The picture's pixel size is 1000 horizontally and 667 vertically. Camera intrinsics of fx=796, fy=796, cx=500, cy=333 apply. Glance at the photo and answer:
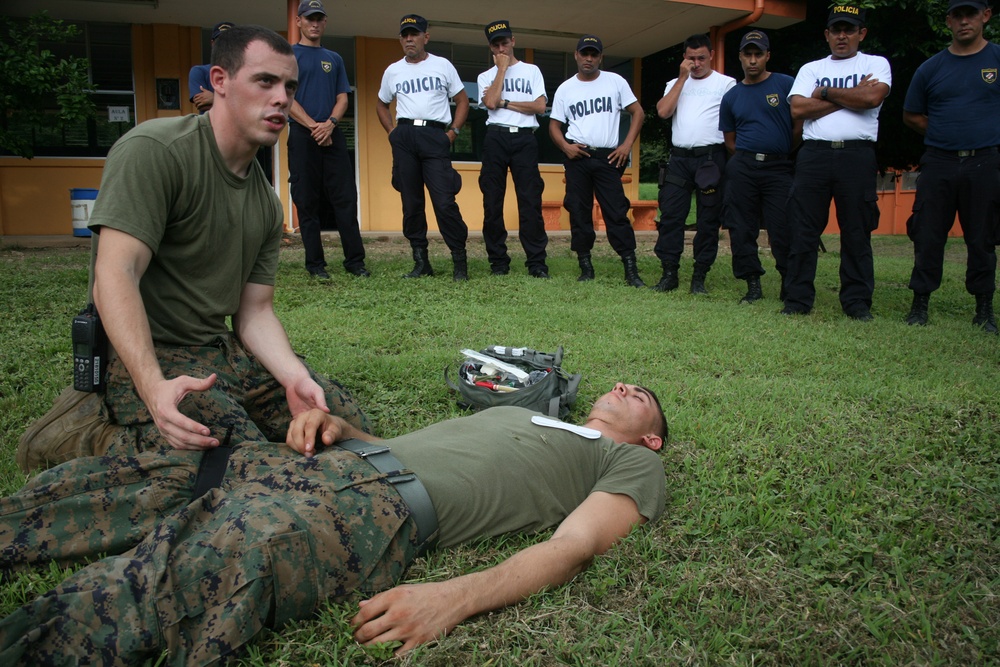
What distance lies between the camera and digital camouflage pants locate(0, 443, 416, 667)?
72.3 inches

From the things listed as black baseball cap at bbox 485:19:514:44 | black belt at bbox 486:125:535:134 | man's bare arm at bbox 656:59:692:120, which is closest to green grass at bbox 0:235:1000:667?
black belt at bbox 486:125:535:134

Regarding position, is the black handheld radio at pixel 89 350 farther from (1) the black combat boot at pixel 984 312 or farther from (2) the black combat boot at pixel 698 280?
(1) the black combat boot at pixel 984 312

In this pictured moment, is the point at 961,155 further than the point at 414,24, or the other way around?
the point at 414,24

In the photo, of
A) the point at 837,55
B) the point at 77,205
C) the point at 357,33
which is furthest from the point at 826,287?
the point at 77,205

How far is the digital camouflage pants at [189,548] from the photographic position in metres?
1.84

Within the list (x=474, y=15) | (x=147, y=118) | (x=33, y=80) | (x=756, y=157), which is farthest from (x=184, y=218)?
(x=147, y=118)

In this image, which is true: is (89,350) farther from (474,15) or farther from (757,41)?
(474,15)

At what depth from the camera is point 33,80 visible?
371 inches

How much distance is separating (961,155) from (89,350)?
241 inches

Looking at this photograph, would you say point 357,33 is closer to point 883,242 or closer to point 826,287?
point 826,287

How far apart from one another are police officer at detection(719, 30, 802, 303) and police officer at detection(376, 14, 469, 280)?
2.52 meters

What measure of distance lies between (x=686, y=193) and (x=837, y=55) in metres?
1.79

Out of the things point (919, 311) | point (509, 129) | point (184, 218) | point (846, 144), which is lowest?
point (919, 311)

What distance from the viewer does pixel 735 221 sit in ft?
23.4
